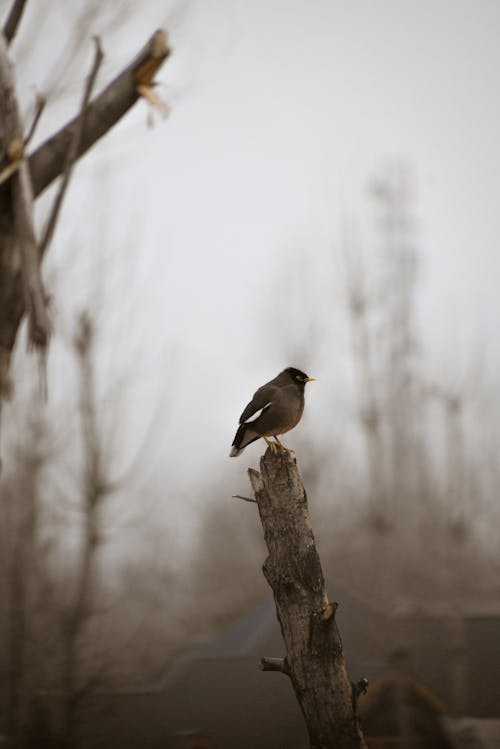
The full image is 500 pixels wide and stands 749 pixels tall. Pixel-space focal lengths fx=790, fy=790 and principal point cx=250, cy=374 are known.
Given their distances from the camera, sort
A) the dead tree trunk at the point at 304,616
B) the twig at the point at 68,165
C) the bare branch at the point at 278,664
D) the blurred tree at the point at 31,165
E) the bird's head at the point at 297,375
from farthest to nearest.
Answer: the twig at the point at 68,165, the blurred tree at the point at 31,165, the bird's head at the point at 297,375, the bare branch at the point at 278,664, the dead tree trunk at the point at 304,616

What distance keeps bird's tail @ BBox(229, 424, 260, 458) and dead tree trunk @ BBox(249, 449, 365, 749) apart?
0.55m

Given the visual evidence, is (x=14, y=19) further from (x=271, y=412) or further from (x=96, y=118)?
(x=271, y=412)

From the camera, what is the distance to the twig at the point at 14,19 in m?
5.94

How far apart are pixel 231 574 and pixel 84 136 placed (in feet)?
107

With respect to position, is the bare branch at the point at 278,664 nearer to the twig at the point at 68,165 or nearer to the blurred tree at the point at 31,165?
the blurred tree at the point at 31,165

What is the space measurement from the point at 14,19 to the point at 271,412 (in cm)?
366

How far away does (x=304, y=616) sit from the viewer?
4.16 metres

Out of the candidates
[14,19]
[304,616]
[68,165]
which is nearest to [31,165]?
[68,165]

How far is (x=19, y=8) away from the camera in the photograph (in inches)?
234

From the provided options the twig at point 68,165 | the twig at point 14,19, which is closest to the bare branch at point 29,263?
the twig at point 68,165

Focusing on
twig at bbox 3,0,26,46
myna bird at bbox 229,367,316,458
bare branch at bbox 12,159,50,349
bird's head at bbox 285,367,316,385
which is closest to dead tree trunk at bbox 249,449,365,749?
myna bird at bbox 229,367,316,458

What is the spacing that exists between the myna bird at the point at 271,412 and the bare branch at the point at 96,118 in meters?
2.44

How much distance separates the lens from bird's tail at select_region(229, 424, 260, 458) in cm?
496

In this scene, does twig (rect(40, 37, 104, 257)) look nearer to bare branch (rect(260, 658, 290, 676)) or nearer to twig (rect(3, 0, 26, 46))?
twig (rect(3, 0, 26, 46))
